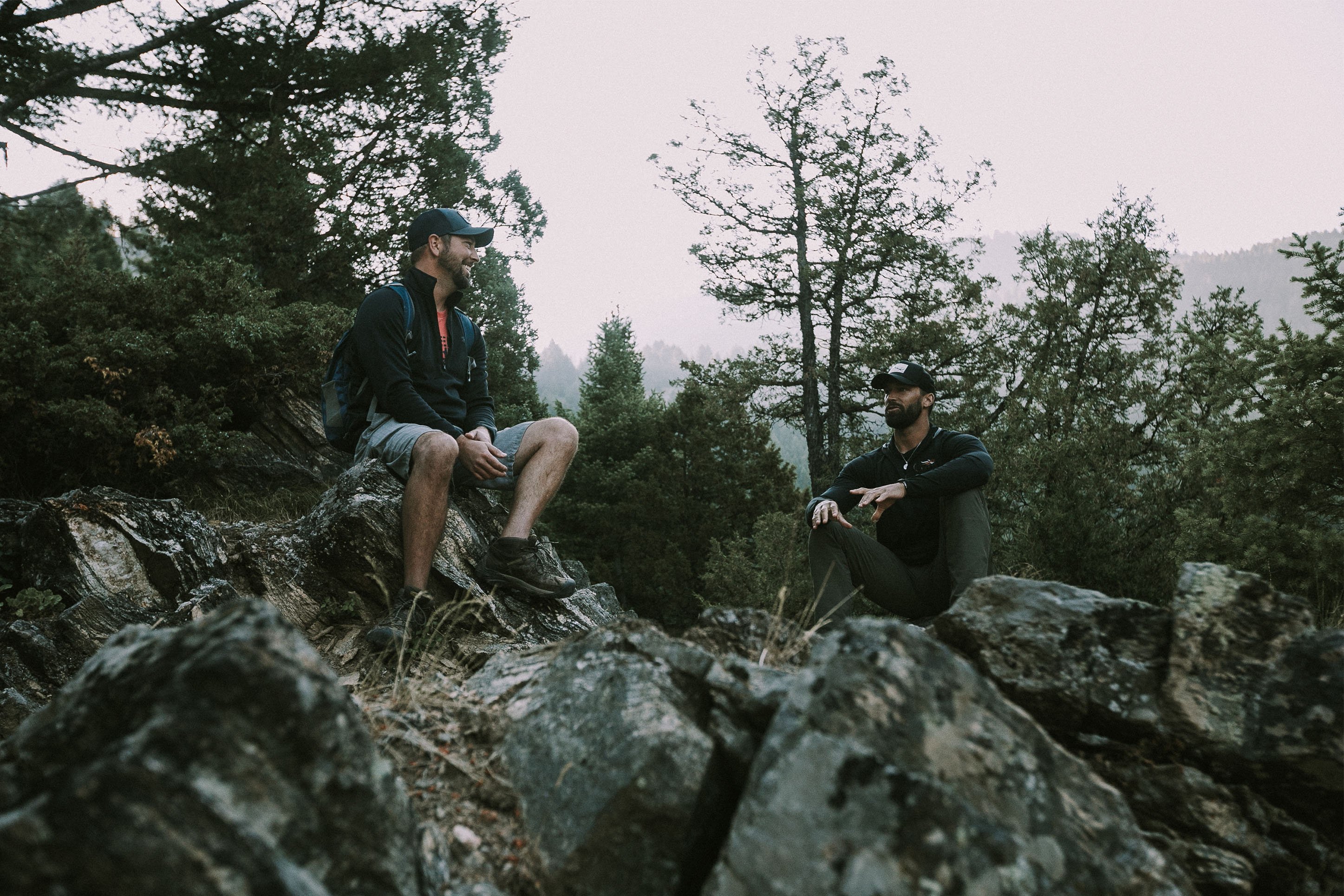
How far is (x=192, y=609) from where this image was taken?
4.05 meters

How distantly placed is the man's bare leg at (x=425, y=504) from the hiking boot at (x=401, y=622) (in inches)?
3.4

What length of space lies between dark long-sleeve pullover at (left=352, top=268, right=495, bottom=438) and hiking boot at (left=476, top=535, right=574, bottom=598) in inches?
26.9

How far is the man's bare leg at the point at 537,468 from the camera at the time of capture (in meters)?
4.25

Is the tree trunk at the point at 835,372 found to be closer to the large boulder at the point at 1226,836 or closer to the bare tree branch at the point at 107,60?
the bare tree branch at the point at 107,60

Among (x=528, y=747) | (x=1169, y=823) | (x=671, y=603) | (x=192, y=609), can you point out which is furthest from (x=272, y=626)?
(x=671, y=603)

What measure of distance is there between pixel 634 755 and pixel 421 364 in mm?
3089

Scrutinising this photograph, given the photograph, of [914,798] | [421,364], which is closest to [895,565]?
[421,364]

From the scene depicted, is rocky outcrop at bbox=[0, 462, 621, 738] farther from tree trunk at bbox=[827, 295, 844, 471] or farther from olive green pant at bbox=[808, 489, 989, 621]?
tree trunk at bbox=[827, 295, 844, 471]

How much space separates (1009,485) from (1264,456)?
4876 mm

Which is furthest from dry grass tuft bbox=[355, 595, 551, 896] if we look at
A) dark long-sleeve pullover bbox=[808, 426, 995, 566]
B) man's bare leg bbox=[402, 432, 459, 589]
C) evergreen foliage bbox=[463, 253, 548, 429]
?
evergreen foliage bbox=[463, 253, 548, 429]

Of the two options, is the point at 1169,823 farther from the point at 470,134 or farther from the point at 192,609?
the point at 470,134

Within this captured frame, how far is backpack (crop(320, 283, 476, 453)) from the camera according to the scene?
4.43m

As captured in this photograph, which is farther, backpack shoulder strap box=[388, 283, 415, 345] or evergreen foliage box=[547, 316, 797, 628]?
evergreen foliage box=[547, 316, 797, 628]

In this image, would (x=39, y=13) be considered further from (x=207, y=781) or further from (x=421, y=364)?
(x=207, y=781)
